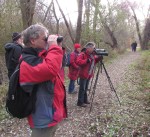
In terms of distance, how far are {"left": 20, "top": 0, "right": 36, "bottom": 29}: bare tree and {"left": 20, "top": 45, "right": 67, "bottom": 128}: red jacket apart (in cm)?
878

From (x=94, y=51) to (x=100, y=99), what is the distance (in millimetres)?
2111

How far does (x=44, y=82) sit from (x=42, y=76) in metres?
0.16

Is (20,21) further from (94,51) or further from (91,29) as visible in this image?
(91,29)

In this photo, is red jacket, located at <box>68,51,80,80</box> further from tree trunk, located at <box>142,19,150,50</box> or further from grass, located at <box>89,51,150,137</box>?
tree trunk, located at <box>142,19,150,50</box>

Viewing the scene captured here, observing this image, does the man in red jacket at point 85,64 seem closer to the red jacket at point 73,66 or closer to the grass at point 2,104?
the red jacket at point 73,66

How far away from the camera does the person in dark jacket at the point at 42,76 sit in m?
2.40

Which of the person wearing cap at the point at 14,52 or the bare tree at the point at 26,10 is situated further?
the bare tree at the point at 26,10

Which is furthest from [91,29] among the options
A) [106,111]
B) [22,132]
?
[22,132]

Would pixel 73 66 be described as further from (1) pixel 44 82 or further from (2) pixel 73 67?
(1) pixel 44 82

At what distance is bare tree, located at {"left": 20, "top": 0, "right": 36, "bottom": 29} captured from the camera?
1089 cm

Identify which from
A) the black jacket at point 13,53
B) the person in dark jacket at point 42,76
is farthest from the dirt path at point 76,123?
the person in dark jacket at point 42,76

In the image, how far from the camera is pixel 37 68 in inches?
93.4

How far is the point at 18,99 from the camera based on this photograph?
8.05ft

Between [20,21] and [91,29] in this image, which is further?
[91,29]
